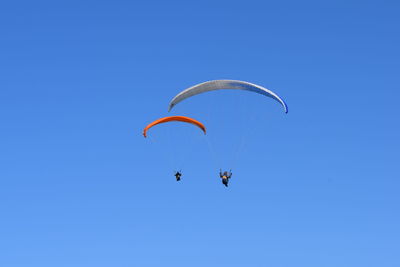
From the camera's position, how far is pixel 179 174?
6700 cm

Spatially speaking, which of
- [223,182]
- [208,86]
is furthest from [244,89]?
[223,182]

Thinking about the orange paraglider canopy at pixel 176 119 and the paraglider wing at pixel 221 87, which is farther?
the orange paraglider canopy at pixel 176 119

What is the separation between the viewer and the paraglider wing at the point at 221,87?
61281 millimetres

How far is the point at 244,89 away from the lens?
6297cm

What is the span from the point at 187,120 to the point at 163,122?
2111 mm

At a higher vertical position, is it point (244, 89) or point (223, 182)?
point (244, 89)

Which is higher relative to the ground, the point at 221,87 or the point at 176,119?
the point at 221,87

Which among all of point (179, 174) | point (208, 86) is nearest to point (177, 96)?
point (208, 86)

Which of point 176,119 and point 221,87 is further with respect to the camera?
point 176,119

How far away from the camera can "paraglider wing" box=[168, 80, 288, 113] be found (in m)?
61.3

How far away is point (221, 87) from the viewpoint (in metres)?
63.2

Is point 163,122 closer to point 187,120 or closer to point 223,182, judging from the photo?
point 187,120

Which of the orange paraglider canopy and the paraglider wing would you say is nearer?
the paraglider wing

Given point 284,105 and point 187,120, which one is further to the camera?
point 187,120
